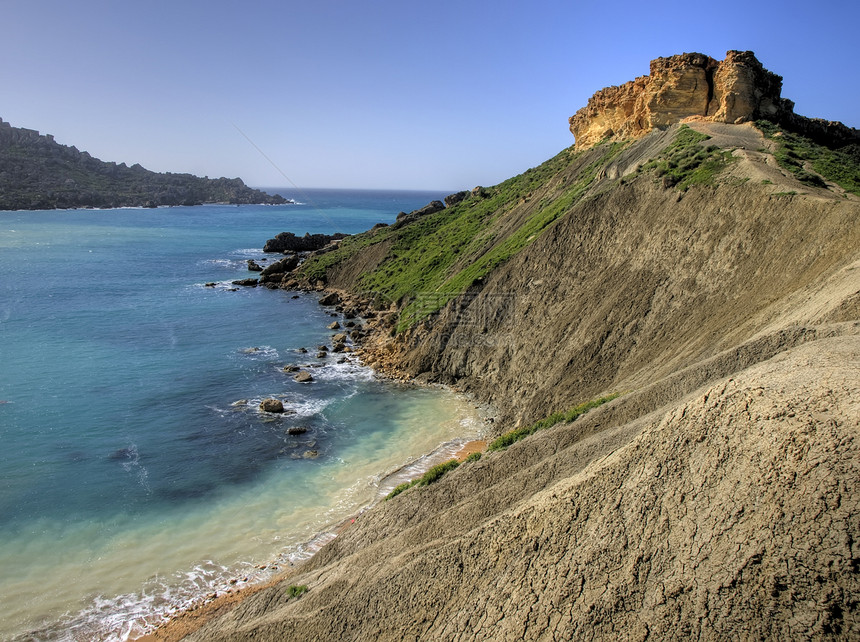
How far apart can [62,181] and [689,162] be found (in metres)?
180

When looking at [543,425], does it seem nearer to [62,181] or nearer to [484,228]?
[484,228]

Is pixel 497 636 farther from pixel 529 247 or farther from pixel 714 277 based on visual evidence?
pixel 529 247

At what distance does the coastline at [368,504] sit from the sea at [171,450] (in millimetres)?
160

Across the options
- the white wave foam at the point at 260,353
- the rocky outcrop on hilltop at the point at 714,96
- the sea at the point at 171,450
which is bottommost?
the sea at the point at 171,450

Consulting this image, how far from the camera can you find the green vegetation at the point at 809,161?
27.7m

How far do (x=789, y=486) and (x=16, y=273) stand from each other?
7803 cm

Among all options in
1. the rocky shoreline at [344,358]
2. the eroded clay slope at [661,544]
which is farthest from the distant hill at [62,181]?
the eroded clay slope at [661,544]

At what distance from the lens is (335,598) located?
40.4 ft

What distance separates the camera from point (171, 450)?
25578 millimetres

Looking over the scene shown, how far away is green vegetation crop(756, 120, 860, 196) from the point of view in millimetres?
27703

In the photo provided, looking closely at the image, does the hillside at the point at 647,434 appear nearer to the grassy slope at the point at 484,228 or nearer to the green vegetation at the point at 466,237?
the grassy slope at the point at 484,228

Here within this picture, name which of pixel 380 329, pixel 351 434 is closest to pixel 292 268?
pixel 380 329

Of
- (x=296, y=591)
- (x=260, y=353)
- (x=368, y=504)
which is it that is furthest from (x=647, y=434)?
(x=260, y=353)

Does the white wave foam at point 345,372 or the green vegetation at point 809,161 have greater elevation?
the green vegetation at point 809,161
